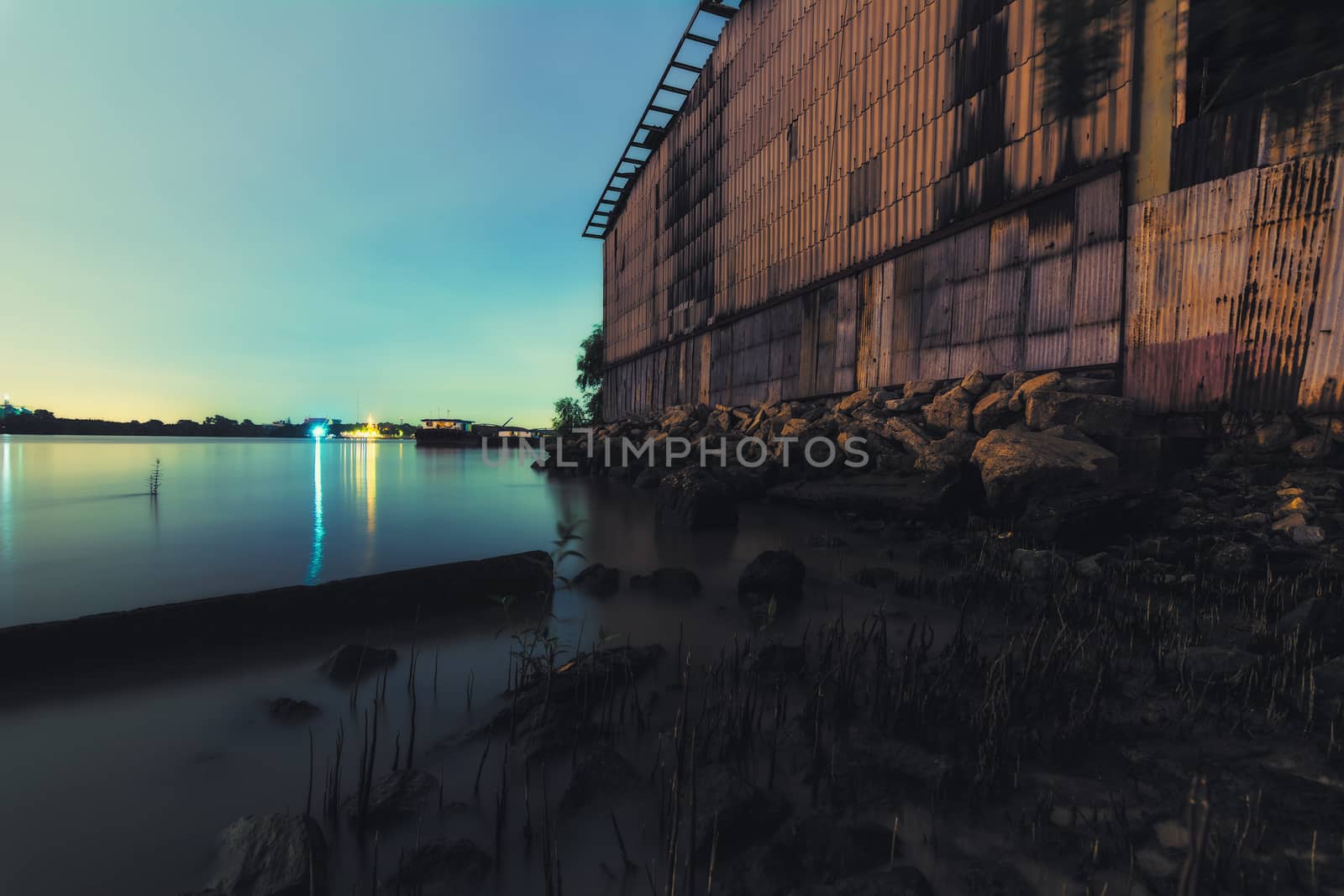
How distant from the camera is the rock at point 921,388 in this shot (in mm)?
10805

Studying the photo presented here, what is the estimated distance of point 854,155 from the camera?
42.1 ft

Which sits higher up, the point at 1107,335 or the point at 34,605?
the point at 1107,335

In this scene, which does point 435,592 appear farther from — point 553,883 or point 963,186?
point 963,186

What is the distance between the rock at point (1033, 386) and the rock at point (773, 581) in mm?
5555

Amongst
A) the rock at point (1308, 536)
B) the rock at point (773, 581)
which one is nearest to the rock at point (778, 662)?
the rock at point (773, 581)

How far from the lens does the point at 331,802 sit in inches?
93.8

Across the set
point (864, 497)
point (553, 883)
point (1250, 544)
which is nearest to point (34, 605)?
point (553, 883)

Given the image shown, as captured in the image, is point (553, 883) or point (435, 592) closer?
point (553, 883)

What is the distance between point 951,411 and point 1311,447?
4.18 metres

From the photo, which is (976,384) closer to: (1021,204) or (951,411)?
(951,411)

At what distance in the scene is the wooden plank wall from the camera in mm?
9523

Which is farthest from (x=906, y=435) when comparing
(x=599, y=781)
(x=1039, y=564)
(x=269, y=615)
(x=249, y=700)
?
(x=249, y=700)

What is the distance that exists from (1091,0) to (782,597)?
33.9 feet

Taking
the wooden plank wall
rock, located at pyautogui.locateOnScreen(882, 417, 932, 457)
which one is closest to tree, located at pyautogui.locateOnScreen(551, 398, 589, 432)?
the wooden plank wall
